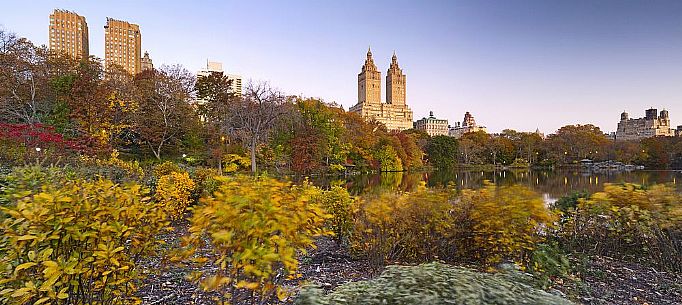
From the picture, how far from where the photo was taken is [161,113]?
20.5 meters

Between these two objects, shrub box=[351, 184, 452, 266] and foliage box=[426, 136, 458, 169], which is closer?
shrub box=[351, 184, 452, 266]

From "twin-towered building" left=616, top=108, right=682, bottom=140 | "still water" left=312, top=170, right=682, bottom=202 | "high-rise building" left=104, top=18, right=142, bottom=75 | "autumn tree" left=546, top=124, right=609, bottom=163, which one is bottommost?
"still water" left=312, top=170, right=682, bottom=202

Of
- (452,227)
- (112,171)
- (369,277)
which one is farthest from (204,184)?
(452,227)

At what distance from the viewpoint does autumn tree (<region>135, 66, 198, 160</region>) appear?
64.7ft

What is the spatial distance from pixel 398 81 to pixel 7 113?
105 meters

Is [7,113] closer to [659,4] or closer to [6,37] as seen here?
[6,37]

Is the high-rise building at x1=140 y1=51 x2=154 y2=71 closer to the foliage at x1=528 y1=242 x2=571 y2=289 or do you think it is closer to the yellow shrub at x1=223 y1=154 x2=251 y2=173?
the yellow shrub at x1=223 y1=154 x2=251 y2=173

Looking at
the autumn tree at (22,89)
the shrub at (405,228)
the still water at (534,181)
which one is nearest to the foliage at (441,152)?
the still water at (534,181)

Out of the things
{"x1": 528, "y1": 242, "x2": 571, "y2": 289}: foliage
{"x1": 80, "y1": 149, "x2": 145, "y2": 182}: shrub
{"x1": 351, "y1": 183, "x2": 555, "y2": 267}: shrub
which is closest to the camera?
{"x1": 528, "y1": 242, "x2": 571, "y2": 289}: foliage

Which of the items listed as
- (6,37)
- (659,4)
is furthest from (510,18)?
(6,37)

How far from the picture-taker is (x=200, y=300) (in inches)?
112

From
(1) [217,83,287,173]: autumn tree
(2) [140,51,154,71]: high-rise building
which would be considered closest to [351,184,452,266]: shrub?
(1) [217,83,287,173]: autumn tree

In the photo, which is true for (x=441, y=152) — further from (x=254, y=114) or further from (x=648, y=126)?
(x=648, y=126)

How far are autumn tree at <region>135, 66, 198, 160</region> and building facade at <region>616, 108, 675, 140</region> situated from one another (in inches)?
4452
